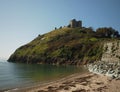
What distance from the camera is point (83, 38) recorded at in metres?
144

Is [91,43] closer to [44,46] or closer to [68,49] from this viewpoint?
[68,49]

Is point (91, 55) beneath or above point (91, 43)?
beneath

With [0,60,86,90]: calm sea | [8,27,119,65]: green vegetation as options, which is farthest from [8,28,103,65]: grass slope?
[0,60,86,90]: calm sea

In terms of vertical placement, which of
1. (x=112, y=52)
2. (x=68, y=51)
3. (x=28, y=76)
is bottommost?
(x=28, y=76)

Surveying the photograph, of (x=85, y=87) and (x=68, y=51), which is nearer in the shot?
(x=85, y=87)

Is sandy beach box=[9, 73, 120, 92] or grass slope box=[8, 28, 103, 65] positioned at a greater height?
grass slope box=[8, 28, 103, 65]

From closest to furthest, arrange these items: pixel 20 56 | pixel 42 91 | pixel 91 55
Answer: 1. pixel 42 91
2. pixel 91 55
3. pixel 20 56

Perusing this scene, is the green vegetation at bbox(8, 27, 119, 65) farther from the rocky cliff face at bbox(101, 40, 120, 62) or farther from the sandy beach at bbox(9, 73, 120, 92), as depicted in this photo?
the sandy beach at bbox(9, 73, 120, 92)

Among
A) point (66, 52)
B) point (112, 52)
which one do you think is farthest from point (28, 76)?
point (66, 52)

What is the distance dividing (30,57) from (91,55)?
48.7 meters

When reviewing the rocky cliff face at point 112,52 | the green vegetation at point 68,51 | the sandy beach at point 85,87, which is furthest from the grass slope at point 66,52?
the sandy beach at point 85,87

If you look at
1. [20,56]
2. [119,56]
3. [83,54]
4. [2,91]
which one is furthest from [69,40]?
[2,91]

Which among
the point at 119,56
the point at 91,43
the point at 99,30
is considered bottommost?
the point at 119,56

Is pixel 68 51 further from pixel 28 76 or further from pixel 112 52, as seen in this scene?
pixel 28 76
